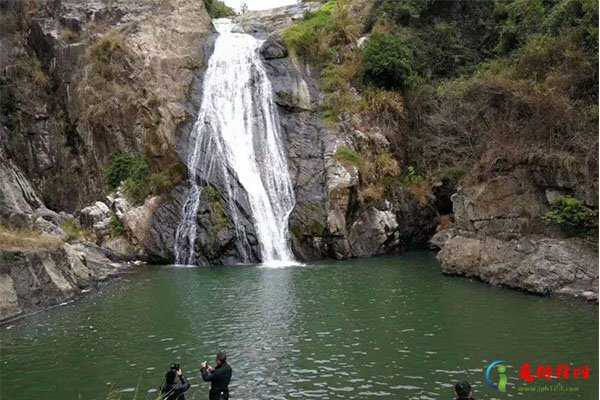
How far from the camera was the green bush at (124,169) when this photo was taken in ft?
107

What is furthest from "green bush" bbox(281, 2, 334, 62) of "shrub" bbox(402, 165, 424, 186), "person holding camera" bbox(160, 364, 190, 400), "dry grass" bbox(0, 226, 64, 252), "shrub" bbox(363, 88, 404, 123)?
"person holding camera" bbox(160, 364, 190, 400)

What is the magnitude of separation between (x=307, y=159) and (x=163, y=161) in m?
8.80

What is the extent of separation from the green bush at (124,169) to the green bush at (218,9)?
2138 centimetres

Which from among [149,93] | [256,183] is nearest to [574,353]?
[256,183]

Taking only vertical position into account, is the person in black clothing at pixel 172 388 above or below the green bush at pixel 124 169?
below

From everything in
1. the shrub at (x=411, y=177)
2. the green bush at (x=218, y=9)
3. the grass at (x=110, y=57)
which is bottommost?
the shrub at (x=411, y=177)

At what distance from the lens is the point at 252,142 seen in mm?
32719

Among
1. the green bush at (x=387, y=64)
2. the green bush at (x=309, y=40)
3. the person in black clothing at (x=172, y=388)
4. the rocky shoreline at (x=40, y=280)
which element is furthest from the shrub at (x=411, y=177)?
the person in black clothing at (x=172, y=388)

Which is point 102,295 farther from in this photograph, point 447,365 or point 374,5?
point 374,5

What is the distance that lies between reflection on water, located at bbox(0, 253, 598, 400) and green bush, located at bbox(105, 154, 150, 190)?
Result: 44.3 feet

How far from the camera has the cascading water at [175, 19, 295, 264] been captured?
2868 centimetres

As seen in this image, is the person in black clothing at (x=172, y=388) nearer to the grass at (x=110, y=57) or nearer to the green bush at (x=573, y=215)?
the green bush at (x=573, y=215)

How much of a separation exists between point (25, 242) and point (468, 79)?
81.9ft

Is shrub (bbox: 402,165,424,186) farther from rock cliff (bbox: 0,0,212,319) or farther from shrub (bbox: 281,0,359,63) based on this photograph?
rock cliff (bbox: 0,0,212,319)
